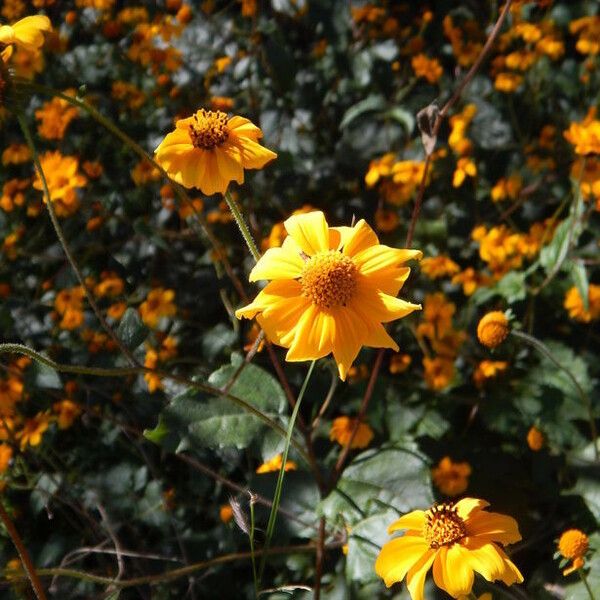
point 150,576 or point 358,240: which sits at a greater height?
point 358,240

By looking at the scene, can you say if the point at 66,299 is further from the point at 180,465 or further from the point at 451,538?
the point at 451,538

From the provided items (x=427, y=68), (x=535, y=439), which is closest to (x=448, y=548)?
(x=535, y=439)

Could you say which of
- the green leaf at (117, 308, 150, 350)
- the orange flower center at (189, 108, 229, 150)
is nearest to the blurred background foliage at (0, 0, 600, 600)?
the green leaf at (117, 308, 150, 350)

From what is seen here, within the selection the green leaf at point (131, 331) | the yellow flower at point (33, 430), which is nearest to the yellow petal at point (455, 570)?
the green leaf at point (131, 331)

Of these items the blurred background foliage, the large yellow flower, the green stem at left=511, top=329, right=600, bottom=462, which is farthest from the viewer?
the blurred background foliage

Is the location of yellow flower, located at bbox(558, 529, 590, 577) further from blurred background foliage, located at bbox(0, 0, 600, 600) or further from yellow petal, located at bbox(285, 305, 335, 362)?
yellow petal, located at bbox(285, 305, 335, 362)

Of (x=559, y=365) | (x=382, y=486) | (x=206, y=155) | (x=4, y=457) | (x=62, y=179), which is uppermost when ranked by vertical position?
(x=206, y=155)

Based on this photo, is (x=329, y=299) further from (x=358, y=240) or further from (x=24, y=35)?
(x=24, y=35)
